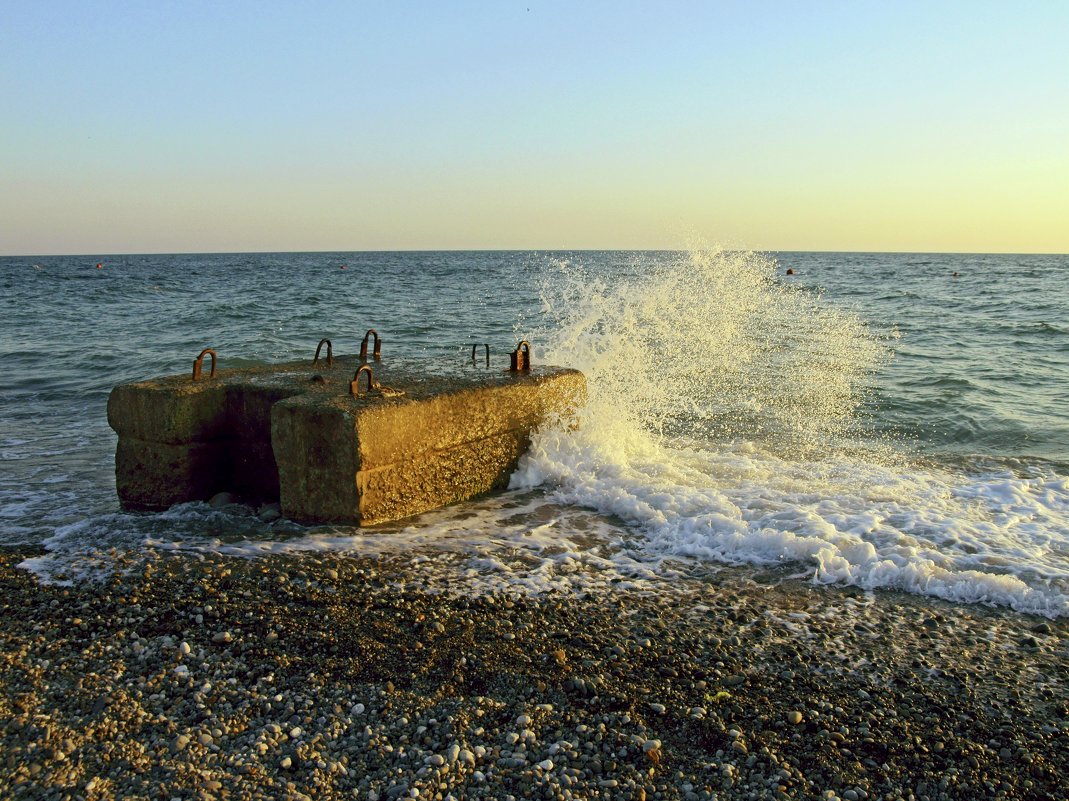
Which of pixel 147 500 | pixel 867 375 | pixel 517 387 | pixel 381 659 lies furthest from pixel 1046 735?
pixel 867 375

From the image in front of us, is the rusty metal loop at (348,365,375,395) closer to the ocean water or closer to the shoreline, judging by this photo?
the ocean water

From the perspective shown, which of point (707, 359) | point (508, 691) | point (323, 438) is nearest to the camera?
point (508, 691)

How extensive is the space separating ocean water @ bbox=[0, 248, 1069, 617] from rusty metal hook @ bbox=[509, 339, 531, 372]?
22.2 inches

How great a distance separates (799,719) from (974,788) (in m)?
0.59

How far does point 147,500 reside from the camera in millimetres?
5512

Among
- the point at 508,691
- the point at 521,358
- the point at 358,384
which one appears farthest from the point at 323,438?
the point at 508,691

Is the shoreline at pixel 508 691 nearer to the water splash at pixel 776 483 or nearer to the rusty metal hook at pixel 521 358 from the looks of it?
the water splash at pixel 776 483

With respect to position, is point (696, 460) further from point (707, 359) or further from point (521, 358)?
point (707, 359)

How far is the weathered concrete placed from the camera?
4.91m

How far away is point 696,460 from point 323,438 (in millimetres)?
3363

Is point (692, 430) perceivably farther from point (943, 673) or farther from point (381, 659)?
point (381, 659)

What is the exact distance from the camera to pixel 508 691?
3273mm

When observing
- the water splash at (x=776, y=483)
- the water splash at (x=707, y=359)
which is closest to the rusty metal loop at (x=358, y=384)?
the water splash at (x=776, y=483)

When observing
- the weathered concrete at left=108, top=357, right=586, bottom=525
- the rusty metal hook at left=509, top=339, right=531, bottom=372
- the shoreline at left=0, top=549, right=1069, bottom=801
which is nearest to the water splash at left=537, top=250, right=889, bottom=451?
the rusty metal hook at left=509, top=339, right=531, bottom=372
